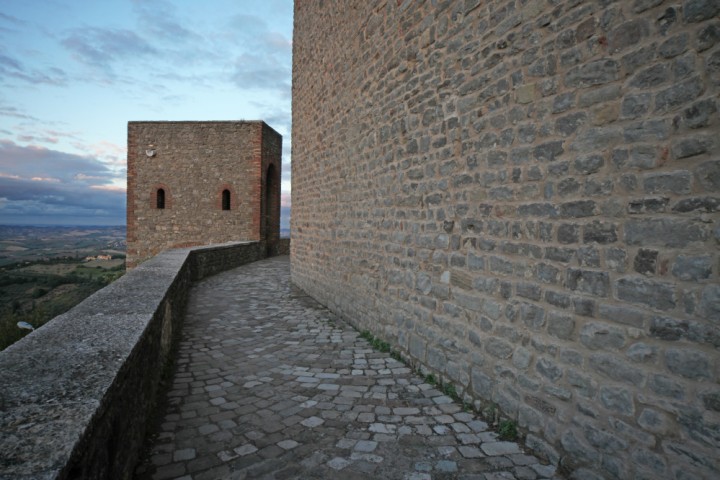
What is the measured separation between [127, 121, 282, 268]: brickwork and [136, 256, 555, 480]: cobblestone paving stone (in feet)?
39.7

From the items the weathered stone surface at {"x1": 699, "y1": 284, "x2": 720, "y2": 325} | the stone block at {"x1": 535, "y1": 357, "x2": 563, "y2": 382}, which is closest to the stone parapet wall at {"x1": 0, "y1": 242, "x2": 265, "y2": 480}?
the stone block at {"x1": 535, "y1": 357, "x2": 563, "y2": 382}

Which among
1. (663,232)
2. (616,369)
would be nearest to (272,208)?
Answer: (616,369)

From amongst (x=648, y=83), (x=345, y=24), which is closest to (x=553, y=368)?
(x=648, y=83)

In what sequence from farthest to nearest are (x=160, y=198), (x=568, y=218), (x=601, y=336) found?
1. (x=160, y=198)
2. (x=568, y=218)
3. (x=601, y=336)

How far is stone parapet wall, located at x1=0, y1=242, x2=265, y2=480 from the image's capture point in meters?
1.30

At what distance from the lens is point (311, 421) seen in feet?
10.2

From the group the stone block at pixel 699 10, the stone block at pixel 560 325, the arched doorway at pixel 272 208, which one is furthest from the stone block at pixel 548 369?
the arched doorway at pixel 272 208

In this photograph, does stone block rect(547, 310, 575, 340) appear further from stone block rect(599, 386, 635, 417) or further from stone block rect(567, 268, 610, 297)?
stone block rect(599, 386, 635, 417)

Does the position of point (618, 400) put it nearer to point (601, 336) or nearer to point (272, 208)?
point (601, 336)

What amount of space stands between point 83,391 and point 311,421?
178 centimetres

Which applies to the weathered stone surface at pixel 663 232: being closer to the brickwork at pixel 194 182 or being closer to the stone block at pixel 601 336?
the stone block at pixel 601 336

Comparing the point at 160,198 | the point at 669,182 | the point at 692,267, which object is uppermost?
the point at 160,198

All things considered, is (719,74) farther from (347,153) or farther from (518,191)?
(347,153)

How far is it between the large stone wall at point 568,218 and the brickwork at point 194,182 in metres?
12.9
